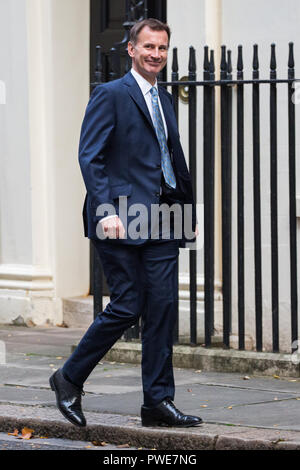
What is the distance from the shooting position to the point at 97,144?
20.1 ft

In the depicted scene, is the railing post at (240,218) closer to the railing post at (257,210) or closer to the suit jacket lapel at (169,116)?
the railing post at (257,210)

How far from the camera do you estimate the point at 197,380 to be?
7734 mm

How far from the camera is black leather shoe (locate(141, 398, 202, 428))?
6.20m

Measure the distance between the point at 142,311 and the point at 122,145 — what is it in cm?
87

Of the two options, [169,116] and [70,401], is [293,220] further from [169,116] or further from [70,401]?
[70,401]

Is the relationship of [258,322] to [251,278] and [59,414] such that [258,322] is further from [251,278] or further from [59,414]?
[59,414]

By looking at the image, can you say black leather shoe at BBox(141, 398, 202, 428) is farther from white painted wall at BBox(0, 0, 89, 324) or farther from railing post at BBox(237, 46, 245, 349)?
white painted wall at BBox(0, 0, 89, 324)

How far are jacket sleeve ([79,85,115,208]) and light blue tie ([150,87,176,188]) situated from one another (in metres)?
0.25

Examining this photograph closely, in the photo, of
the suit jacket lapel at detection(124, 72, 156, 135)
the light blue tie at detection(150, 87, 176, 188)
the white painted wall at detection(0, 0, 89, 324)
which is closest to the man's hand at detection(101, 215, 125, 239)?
the light blue tie at detection(150, 87, 176, 188)

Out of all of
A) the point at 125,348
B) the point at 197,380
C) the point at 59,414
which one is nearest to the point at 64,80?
the point at 125,348

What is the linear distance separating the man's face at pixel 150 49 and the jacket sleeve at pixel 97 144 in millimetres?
234

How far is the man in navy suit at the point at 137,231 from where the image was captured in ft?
20.3

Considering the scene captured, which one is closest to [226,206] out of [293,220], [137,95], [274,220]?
[274,220]
